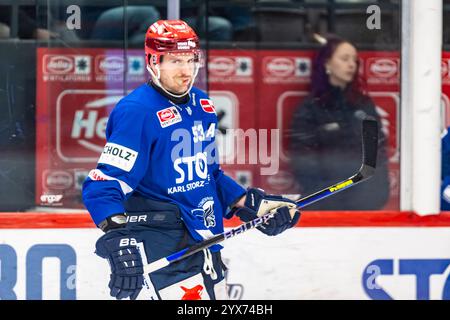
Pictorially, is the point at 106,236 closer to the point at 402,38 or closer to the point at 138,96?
the point at 138,96

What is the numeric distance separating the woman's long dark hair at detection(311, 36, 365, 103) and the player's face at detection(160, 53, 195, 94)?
1183 mm

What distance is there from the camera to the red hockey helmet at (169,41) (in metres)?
3.63

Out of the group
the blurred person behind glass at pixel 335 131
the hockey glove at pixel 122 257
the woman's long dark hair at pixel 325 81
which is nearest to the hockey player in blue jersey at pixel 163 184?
the hockey glove at pixel 122 257

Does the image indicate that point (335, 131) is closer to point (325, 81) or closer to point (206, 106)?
point (325, 81)

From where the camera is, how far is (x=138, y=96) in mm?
3576

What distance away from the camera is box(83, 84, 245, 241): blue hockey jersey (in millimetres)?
3477

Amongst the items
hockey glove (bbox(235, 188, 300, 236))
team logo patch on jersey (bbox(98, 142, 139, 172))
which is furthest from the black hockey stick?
team logo patch on jersey (bbox(98, 142, 139, 172))

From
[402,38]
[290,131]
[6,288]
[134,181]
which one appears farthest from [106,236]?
[402,38]

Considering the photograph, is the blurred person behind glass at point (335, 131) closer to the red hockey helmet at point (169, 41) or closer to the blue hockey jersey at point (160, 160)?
the blue hockey jersey at point (160, 160)

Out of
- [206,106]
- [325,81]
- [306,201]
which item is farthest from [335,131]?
[206,106]

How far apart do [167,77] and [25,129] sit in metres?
1.18

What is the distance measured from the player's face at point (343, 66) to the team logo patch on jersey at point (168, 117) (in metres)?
1.30

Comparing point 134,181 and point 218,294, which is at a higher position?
point 134,181

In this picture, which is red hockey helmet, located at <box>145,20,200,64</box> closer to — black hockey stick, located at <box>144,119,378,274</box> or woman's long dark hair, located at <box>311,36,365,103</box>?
black hockey stick, located at <box>144,119,378,274</box>
